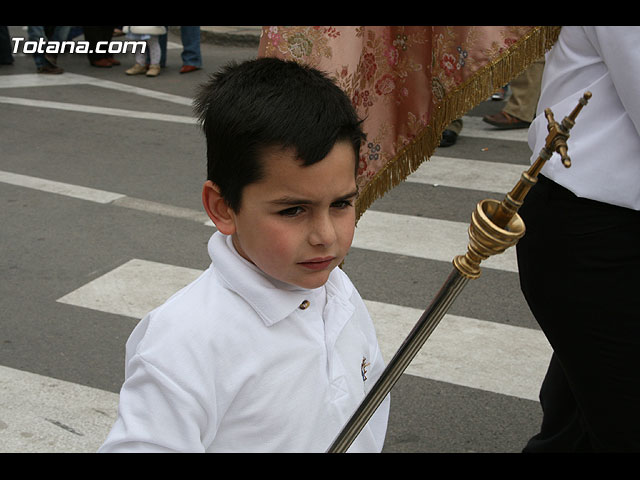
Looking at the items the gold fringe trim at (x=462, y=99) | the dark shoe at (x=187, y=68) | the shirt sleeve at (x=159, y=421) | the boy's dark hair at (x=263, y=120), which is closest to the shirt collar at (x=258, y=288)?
the boy's dark hair at (x=263, y=120)

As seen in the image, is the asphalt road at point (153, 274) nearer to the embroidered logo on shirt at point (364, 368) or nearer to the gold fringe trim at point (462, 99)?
the gold fringe trim at point (462, 99)

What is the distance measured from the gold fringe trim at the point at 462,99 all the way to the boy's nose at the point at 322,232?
25.6 inches

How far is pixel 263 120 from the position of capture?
1.49 m

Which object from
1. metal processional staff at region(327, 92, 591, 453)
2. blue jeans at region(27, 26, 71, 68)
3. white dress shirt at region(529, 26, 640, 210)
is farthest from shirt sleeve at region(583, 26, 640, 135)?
blue jeans at region(27, 26, 71, 68)

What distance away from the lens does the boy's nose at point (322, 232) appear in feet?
4.77

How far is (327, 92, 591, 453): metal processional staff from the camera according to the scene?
100cm

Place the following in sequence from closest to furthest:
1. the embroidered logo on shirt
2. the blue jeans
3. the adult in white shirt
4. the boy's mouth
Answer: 1. the boy's mouth
2. the embroidered logo on shirt
3. the adult in white shirt
4. the blue jeans

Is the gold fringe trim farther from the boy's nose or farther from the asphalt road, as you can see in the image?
the asphalt road

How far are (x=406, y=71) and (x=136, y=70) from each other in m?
8.90

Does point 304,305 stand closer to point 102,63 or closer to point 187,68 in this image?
point 187,68

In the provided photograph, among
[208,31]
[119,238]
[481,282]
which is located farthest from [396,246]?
[208,31]

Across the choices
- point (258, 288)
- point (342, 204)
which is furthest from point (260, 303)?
point (342, 204)
